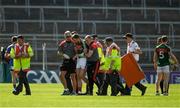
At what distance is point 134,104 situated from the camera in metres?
19.9

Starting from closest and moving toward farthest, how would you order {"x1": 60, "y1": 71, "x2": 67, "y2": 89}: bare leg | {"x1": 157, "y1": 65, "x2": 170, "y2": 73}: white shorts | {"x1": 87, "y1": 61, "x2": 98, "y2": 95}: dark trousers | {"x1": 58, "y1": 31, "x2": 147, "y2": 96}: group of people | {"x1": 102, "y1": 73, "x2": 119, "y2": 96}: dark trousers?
1. {"x1": 60, "y1": 71, "x2": 67, "y2": 89}: bare leg
2. {"x1": 102, "y1": 73, "x2": 119, "y2": 96}: dark trousers
3. {"x1": 58, "y1": 31, "x2": 147, "y2": 96}: group of people
4. {"x1": 157, "y1": 65, "x2": 170, "y2": 73}: white shorts
5. {"x1": 87, "y1": 61, "x2": 98, "y2": 95}: dark trousers

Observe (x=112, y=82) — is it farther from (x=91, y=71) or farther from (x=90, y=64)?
(x=90, y=64)

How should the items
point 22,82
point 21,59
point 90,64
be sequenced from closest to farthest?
1. point 22,82
2. point 21,59
3. point 90,64

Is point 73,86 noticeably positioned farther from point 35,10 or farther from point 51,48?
point 35,10

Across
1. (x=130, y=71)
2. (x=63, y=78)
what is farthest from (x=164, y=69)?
(x=63, y=78)

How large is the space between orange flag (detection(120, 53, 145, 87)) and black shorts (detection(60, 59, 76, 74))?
6.55 ft

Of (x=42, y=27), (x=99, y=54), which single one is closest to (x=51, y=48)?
(x=42, y=27)

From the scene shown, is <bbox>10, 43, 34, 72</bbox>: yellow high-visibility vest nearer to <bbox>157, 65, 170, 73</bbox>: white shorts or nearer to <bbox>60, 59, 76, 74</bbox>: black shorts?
<bbox>60, 59, 76, 74</bbox>: black shorts

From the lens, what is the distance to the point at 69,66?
26.3 metres

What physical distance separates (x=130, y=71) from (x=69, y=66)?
8.33 ft

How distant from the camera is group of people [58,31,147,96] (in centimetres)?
2630

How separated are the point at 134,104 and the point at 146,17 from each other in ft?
97.0

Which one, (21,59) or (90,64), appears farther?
(90,64)

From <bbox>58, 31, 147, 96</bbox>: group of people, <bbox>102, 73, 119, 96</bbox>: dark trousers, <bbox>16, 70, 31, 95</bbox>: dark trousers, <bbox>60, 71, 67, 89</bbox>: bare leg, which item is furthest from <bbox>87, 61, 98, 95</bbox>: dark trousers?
<bbox>16, 70, 31, 95</bbox>: dark trousers
